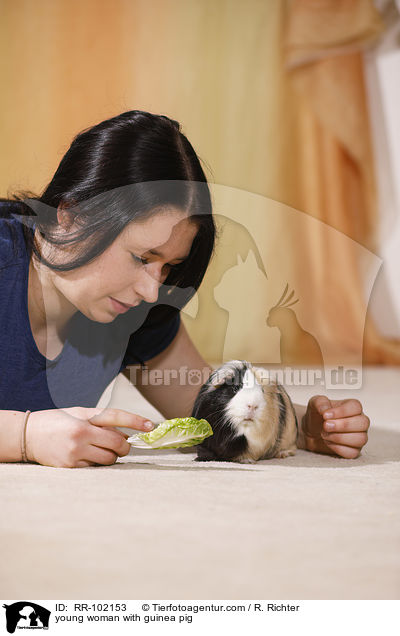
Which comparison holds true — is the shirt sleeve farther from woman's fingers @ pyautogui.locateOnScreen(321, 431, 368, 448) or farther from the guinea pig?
woman's fingers @ pyautogui.locateOnScreen(321, 431, 368, 448)

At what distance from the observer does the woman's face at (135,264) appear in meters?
0.98

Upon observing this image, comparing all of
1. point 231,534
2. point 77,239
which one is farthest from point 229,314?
point 231,534

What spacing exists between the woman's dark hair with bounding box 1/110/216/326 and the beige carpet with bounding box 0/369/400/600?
0.35m

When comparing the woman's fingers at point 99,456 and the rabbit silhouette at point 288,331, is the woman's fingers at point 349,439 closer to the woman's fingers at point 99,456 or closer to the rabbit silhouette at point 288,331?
Result: the rabbit silhouette at point 288,331

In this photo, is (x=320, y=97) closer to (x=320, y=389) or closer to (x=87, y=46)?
(x=87, y=46)

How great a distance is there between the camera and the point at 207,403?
1.01 m

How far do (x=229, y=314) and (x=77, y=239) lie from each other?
287 millimetres

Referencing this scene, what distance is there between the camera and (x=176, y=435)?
970mm

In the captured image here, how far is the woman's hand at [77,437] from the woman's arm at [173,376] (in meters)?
0.28

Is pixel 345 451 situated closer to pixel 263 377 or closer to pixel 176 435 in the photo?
pixel 263 377

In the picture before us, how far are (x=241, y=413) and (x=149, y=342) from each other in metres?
0.35
